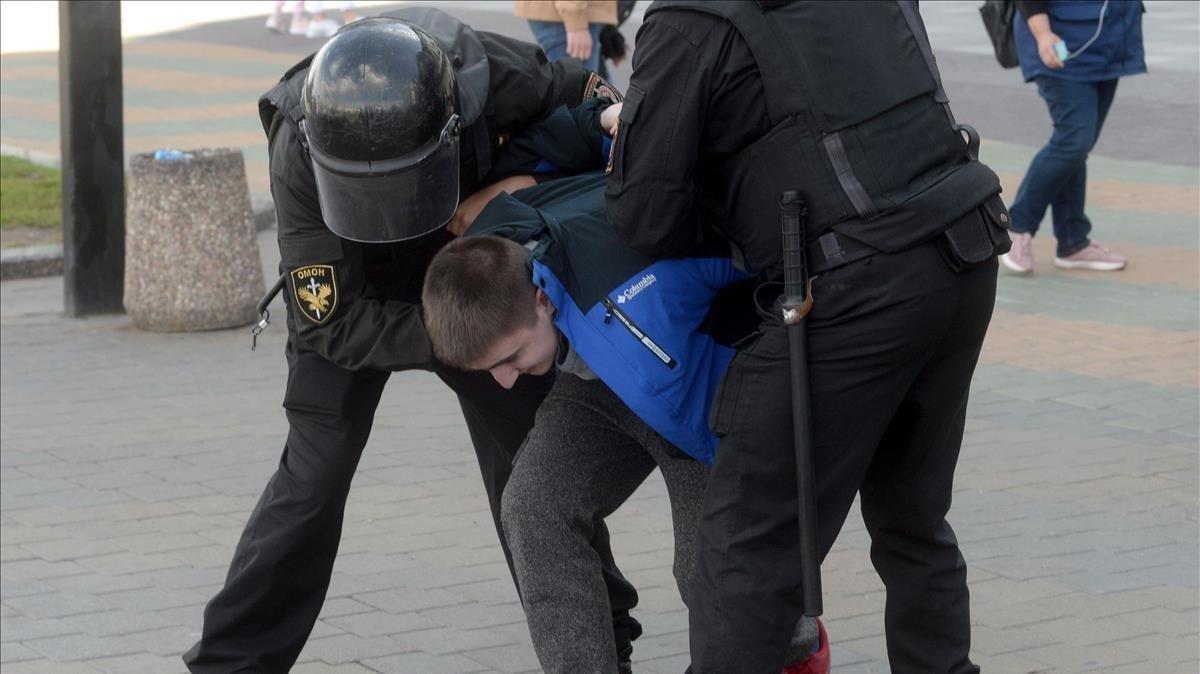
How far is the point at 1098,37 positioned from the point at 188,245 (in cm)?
401

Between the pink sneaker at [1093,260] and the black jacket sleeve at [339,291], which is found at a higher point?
the black jacket sleeve at [339,291]

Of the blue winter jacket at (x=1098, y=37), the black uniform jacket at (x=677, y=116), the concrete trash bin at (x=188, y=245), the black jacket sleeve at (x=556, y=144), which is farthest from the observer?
the blue winter jacket at (x=1098, y=37)

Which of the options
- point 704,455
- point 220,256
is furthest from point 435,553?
point 220,256

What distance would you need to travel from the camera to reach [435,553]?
4.71 m

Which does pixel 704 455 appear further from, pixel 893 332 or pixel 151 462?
pixel 151 462

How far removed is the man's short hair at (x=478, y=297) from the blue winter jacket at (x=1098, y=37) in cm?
504

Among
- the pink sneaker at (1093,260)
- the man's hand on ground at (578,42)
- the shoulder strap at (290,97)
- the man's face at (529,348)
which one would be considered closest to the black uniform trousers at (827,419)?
the man's face at (529,348)

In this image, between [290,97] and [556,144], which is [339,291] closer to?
[290,97]

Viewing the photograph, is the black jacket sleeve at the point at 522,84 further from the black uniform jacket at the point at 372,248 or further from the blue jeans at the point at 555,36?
the blue jeans at the point at 555,36

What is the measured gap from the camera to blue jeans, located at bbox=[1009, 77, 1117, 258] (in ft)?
24.7

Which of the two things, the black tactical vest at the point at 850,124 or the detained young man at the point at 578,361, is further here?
the detained young man at the point at 578,361

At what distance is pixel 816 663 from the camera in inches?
137

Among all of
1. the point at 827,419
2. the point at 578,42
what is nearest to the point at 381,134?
the point at 827,419

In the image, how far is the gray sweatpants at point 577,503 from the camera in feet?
10.3
